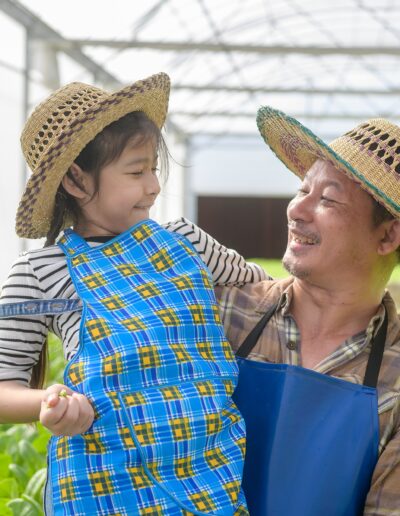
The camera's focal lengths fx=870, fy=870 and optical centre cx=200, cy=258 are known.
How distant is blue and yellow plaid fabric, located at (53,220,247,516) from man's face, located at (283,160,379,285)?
27 cm

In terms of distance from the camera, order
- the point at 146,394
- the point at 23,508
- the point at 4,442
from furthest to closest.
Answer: the point at 4,442 → the point at 23,508 → the point at 146,394

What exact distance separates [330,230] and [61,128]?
595 millimetres

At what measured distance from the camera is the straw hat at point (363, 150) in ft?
5.78

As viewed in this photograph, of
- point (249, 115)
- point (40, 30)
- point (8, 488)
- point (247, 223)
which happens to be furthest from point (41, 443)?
point (247, 223)

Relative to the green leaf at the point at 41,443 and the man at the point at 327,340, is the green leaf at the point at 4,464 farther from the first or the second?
the man at the point at 327,340

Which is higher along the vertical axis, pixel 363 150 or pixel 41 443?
pixel 363 150

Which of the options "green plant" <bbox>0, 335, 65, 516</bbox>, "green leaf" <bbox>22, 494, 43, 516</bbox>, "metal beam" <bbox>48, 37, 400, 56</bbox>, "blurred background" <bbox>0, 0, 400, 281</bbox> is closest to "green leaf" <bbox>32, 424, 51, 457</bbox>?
"green plant" <bbox>0, 335, 65, 516</bbox>

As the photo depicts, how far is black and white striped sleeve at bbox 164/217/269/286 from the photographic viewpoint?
1782mm

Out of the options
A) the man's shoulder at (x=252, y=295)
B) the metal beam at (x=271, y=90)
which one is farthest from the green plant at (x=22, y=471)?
the metal beam at (x=271, y=90)

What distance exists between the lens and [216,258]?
1.83m

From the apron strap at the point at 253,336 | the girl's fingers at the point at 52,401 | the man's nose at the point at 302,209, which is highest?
the man's nose at the point at 302,209

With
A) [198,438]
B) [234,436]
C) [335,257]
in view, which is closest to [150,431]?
[198,438]

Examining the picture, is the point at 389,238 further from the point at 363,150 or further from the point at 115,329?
the point at 115,329

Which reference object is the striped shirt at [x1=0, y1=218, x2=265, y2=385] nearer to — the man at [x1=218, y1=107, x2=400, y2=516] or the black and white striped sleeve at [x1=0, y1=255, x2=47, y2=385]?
the black and white striped sleeve at [x1=0, y1=255, x2=47, y2=385]
